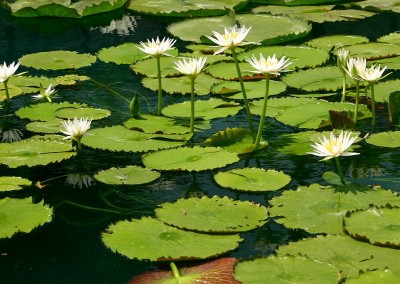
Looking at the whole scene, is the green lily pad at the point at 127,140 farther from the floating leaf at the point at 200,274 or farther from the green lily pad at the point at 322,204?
the floating leaf at the point at 200,274

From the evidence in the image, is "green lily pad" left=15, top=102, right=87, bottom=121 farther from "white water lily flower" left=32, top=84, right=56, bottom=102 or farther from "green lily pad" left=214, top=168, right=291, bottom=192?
"green lily pad" left=214, top=168, right=291, bottom=192

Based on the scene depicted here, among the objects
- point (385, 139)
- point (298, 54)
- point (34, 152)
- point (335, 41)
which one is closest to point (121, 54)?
point (298, 54)

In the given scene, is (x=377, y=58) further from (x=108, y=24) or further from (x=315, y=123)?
(x=108, y=24)

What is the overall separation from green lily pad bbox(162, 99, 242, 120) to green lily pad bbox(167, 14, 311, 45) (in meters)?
1.14

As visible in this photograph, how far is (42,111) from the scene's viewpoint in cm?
347

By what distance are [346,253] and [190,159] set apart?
0.87m

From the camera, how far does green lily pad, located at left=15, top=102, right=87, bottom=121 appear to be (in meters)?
3.40

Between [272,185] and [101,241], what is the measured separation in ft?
2.12

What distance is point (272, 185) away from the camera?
261 cm

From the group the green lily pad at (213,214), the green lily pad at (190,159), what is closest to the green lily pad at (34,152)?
the green lily pad at (190,159)

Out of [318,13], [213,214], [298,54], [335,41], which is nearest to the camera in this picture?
[213,214]

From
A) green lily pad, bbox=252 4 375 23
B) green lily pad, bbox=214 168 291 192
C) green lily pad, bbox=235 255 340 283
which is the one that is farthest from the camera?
green lily pad, bbox=252 4 375 23

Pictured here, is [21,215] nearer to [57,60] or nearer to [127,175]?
[127,175]

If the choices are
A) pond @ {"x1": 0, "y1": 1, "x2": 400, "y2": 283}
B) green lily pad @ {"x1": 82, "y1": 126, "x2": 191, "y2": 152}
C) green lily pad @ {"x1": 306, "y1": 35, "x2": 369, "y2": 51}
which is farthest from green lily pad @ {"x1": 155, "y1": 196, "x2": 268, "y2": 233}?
green lily pad @ {"x1": 306, "y1": 35, "x2": 369, "y2": 51}
